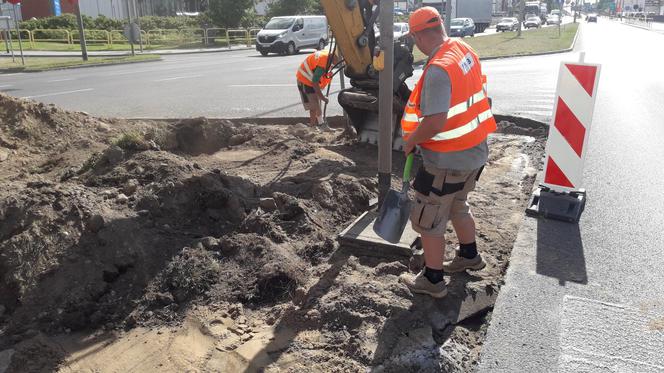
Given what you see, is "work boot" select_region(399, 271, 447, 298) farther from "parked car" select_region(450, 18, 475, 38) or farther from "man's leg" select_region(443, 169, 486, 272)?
"parked car" select_region(450, 18, 475, 38)

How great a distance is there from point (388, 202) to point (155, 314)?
168 centimetres

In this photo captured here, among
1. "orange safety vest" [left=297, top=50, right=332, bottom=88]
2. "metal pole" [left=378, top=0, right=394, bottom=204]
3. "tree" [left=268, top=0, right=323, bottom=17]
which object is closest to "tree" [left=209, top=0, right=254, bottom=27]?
"tree" [left=268, top=0, right=323, bottom=17]

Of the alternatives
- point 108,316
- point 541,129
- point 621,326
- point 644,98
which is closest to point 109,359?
point 108,316

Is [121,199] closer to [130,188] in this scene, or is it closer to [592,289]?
[130,188]

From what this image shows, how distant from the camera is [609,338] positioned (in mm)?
3111

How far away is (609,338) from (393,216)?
57.6 inches

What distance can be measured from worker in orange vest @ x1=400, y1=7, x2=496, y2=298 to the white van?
24.8 m

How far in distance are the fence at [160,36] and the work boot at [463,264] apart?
33.5m

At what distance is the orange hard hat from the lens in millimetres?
3236

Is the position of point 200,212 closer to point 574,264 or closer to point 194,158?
point 194,158

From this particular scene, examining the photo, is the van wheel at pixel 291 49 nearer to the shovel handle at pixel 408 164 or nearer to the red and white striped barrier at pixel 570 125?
the red and white striped barrier at pixel 570 125

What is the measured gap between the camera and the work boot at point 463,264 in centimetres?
379

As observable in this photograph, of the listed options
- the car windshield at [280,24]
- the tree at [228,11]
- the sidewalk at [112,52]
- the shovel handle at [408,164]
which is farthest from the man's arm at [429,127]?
the tree at [228,11]

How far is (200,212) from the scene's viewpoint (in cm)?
445
